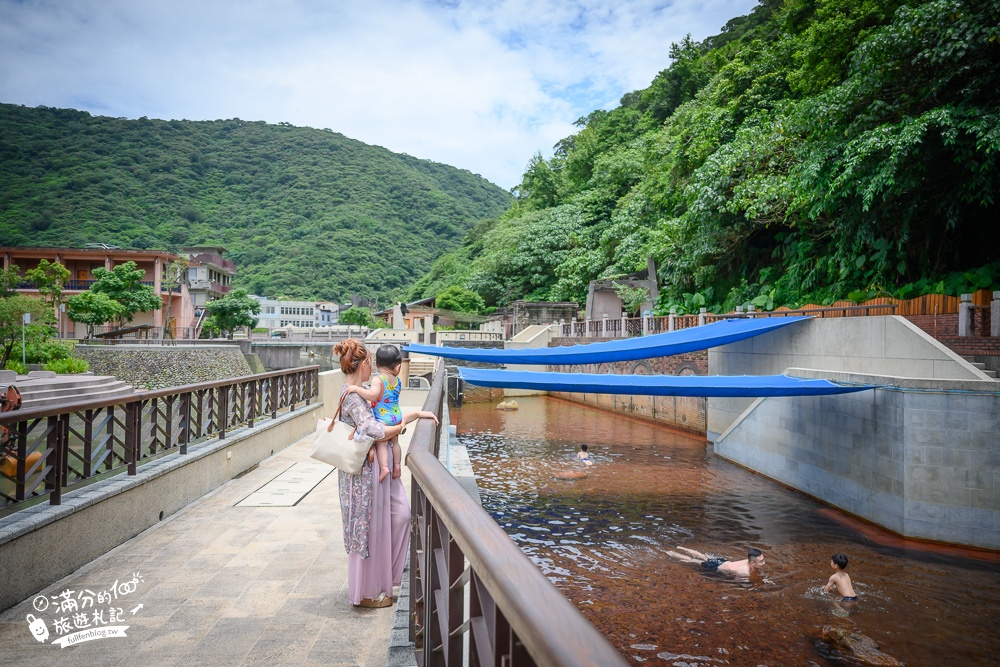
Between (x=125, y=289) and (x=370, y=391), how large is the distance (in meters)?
31.0

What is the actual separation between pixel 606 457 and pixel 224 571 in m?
8.46

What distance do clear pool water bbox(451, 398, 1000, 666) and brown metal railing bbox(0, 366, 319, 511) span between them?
338 cm

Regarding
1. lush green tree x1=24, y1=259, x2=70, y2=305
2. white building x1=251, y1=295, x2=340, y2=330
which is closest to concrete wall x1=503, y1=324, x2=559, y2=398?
lush green tree x1=24, y1=259, x2=70, y2=305

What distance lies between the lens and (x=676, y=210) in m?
16.9

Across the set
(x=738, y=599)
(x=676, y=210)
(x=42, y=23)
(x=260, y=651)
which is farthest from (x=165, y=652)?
(x=42, y=23)

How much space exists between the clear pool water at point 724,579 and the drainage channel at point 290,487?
2278 mm

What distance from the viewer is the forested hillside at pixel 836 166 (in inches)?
296

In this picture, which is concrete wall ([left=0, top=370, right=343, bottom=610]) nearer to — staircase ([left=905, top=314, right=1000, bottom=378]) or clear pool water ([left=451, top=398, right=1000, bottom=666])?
clear pool water ([left=451, top=398, right=1000, bottom=666])

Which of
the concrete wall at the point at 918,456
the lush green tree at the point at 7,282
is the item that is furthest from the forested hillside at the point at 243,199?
the concrete wall at the point at 918,456

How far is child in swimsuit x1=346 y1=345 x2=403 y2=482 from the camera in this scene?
8.65 ft

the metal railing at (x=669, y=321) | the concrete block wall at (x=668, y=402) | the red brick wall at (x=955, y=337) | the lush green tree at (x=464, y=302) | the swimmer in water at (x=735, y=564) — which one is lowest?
the swimmer in water at (x=735, y=564)

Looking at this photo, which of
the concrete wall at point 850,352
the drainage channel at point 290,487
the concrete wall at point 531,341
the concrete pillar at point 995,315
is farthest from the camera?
the concrete wall at point 531,341

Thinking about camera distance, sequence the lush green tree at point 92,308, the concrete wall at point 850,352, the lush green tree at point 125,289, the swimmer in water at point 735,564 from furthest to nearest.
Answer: the lush green tree at point 125,289
the lush green tree at point 92,308
the concrete wall at point 850,352
the swimmer in water at point 735,564

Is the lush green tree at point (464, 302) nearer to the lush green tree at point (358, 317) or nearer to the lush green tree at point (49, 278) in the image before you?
the lush green tree at point (358, 317)
